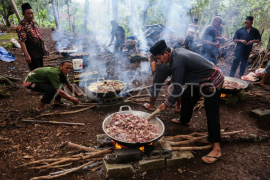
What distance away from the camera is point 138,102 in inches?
207

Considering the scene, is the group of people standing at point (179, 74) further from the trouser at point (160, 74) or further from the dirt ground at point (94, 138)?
the dirt ground at point (94, 138)

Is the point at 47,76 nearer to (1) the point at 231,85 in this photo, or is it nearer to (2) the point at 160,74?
(2) the point at 160,74

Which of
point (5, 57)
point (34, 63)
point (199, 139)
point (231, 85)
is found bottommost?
point (199, 139)

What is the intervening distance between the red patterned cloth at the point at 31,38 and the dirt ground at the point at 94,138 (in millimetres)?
1482

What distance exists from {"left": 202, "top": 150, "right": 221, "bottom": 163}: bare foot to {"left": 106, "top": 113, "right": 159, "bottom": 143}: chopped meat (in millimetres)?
1063

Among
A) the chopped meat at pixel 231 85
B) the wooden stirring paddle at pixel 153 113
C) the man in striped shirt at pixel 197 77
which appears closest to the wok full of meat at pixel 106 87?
the wooden stirring paddle at pixel 153 113

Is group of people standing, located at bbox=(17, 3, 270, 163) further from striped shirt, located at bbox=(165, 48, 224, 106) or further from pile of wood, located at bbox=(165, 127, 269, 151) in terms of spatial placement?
pile of wood, located at bbox=(165, 127, 269, 151)

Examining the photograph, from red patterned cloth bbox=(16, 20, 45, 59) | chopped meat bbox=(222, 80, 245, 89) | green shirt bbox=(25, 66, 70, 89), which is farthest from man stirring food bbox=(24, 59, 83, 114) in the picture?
chopped meat bbox=(222, 80, 245, 89)

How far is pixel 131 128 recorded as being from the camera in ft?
9.66

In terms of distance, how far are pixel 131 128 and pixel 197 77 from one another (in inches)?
59.2

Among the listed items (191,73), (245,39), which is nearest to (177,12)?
(245,39)

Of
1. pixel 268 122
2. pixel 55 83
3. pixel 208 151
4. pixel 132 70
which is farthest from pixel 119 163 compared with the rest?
pixel 132 70

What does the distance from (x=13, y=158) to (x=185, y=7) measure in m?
19.6

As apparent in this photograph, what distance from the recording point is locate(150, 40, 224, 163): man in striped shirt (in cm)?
278
